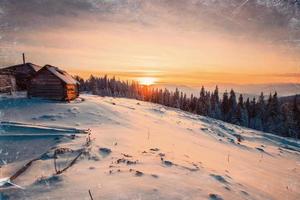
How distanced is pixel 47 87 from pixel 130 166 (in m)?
25.0

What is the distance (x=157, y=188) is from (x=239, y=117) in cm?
7716

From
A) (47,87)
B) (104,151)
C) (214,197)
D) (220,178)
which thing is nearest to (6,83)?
(47,87)

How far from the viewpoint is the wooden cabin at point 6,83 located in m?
37.9

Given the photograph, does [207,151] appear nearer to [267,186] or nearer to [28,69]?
[267,186]

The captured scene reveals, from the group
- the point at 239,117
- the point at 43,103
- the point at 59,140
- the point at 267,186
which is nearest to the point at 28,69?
the point at 43,103

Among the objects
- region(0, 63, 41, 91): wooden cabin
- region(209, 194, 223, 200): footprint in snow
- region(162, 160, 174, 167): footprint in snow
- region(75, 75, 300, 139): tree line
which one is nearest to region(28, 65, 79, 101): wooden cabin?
region(0, 63, 41, 91): wooden cabin

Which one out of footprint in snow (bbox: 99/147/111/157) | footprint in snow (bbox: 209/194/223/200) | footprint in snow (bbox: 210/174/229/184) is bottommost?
footprint in snow (bbox: 210/174/229/184)

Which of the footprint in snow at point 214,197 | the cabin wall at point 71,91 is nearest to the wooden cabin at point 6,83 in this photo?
the cabin wall at point 71,91

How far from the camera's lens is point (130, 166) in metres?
11.8

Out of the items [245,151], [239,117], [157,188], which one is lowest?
[239,117]

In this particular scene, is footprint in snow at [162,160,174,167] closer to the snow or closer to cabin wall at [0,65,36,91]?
the snow

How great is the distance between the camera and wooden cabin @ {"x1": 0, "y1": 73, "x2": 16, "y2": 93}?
37.9 metres

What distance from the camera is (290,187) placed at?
16109mm

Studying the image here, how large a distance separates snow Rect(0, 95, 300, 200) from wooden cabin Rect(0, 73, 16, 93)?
44.4ft
